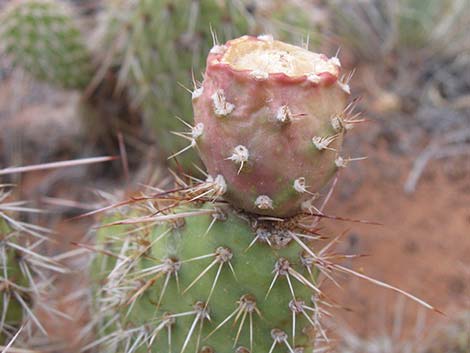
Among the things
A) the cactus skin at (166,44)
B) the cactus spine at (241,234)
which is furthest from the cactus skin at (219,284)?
the cactus skin at (166,44)

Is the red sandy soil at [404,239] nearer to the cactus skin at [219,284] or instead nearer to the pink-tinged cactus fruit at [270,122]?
the cactus skin at [219,284]

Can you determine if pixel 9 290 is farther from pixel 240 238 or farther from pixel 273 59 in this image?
pixel 273 59

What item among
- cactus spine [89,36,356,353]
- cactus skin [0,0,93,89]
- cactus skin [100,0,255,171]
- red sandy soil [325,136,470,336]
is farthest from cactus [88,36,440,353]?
cactus skin [0,0,93,89]

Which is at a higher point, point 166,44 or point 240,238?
point 240,238

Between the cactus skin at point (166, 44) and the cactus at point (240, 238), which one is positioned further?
the cactus skin at point (166, 44)

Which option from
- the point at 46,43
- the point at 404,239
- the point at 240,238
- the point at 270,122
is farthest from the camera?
the point at 404,239

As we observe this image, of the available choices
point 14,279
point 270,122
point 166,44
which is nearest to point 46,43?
point 166,44

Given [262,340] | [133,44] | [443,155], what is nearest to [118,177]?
[133,44]
